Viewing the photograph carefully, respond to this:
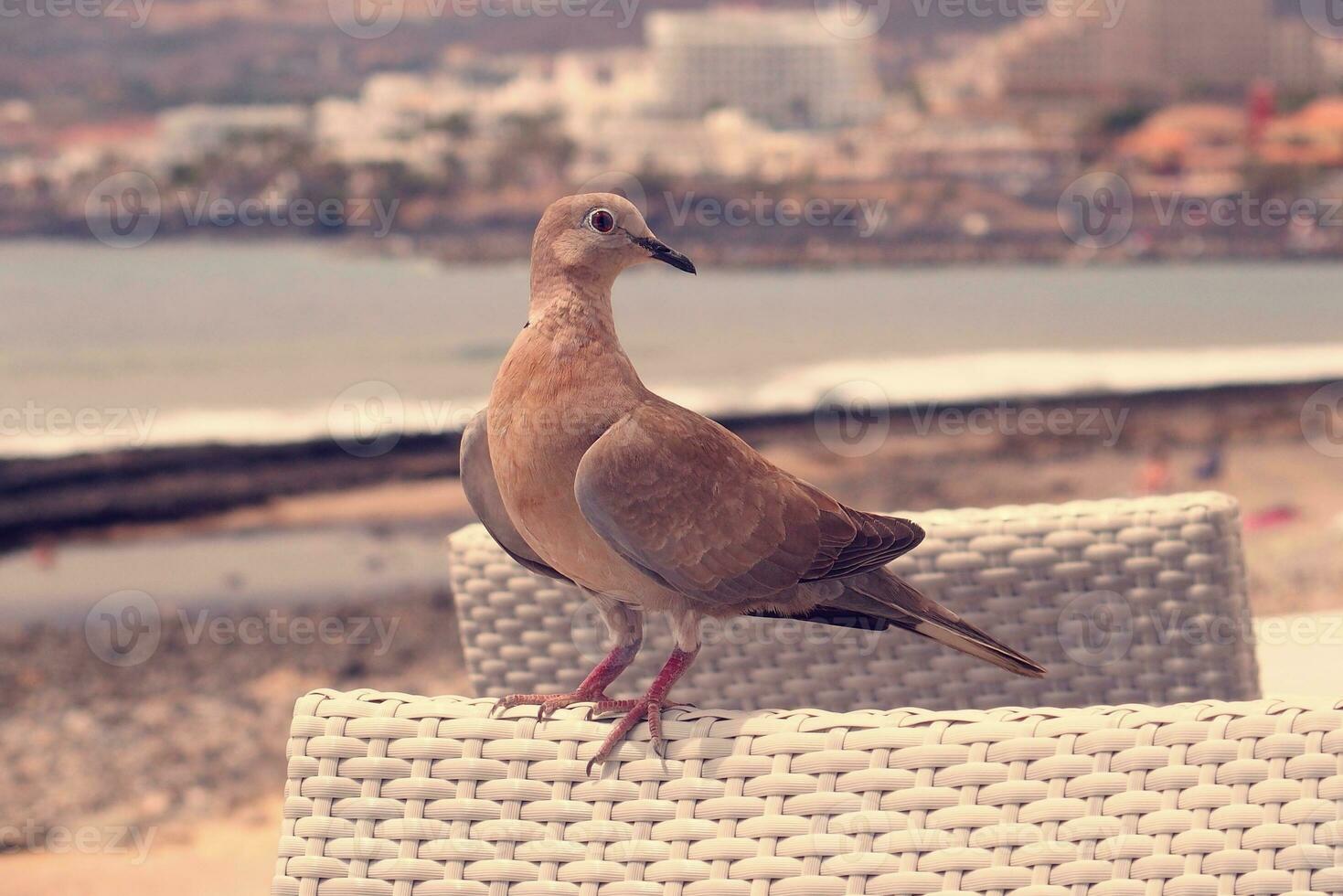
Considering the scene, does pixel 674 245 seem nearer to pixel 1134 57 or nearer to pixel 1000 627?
pixel 1134 57

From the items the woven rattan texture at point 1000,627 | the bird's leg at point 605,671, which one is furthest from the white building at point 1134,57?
the bird's leg at point 605,671

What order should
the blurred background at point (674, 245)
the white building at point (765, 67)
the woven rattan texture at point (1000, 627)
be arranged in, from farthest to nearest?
the white building at point (765, 67)
the blurred background at point (674, 245)
the woven rattan texture at point (1000, 627)

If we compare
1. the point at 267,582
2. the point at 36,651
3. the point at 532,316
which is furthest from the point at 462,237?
the point at 532,316

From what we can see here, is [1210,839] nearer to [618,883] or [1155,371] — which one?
[618,883]

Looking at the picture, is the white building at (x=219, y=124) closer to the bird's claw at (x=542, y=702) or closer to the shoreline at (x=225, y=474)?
the shoreline at (x=225, y=474)

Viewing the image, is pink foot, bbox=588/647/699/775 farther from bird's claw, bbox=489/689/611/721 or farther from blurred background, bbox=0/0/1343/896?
blurred background, bbox=0/0/1343/896

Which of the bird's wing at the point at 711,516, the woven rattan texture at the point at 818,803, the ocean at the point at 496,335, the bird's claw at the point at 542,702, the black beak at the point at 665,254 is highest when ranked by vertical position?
the ocean at the point at 496,335
